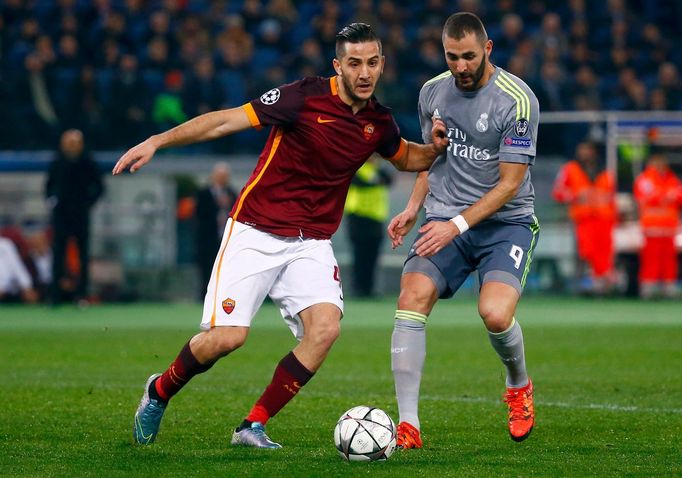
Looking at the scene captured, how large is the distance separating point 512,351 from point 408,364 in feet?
1.94

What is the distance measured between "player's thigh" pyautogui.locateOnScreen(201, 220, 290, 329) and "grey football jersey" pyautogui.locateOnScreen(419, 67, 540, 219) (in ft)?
3.29

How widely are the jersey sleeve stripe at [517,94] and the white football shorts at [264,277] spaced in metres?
1.23

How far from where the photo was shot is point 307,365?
266 inches

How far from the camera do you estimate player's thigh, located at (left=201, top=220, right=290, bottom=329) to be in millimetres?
6664

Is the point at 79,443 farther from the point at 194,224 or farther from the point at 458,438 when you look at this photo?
the point at 194,224

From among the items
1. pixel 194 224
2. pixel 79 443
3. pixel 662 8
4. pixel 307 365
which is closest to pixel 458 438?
pixel 307 365

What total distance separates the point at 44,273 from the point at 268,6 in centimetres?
699

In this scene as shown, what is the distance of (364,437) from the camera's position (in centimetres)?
621

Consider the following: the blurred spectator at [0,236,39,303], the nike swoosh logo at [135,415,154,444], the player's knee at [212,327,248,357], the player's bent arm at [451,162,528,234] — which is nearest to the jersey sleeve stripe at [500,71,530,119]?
the player's bent arm at [451,162,528,234]

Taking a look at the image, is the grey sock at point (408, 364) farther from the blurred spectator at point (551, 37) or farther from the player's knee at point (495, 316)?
the blurred spectator at point (551, 37)

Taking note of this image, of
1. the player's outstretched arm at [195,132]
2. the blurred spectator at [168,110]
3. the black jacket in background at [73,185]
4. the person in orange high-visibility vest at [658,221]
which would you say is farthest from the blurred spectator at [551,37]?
the player's outstretched arm at [195,132]

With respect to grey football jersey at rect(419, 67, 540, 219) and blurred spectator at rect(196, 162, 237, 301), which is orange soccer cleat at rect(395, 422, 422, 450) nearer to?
grey football jersey at rect(419, 67, 540, 219)

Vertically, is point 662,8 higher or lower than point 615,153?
higher

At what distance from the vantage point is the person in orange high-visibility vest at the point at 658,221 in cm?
2027
